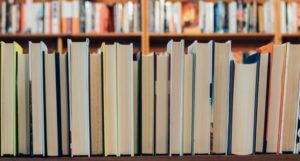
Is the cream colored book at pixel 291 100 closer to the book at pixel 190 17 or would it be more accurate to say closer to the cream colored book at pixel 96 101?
the cream colored book at pixel 96 101

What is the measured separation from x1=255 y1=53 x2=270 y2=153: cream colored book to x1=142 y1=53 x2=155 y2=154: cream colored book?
0.63 feet

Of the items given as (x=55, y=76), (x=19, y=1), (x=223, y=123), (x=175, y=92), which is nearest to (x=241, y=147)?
(x=223, y=123)

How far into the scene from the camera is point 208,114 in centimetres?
72

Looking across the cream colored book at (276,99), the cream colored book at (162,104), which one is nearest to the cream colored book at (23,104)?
the cream colored book at (162,104)

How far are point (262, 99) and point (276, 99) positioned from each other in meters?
0.02

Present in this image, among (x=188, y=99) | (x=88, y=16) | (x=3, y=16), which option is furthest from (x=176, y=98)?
(x=3, y=16)

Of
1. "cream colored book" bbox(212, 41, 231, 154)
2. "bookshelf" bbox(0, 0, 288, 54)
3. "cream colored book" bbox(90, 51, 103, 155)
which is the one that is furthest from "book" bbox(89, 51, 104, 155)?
"bookshelf" bbox(0, 0, 288, 54)

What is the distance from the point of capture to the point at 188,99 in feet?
2.34

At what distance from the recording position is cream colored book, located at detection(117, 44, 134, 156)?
71 centimetres

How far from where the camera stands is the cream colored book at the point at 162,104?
717mm

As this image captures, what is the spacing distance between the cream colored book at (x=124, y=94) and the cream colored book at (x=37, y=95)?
14 cm

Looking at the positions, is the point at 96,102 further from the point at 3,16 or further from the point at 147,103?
the point at 3,16

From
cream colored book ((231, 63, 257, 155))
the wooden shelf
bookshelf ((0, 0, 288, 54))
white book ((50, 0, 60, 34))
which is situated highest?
white book ((50, 0, 60, 34))

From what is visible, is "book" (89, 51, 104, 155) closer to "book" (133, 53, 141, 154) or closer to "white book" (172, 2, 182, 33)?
"book" (133, 53, 141, 154)
